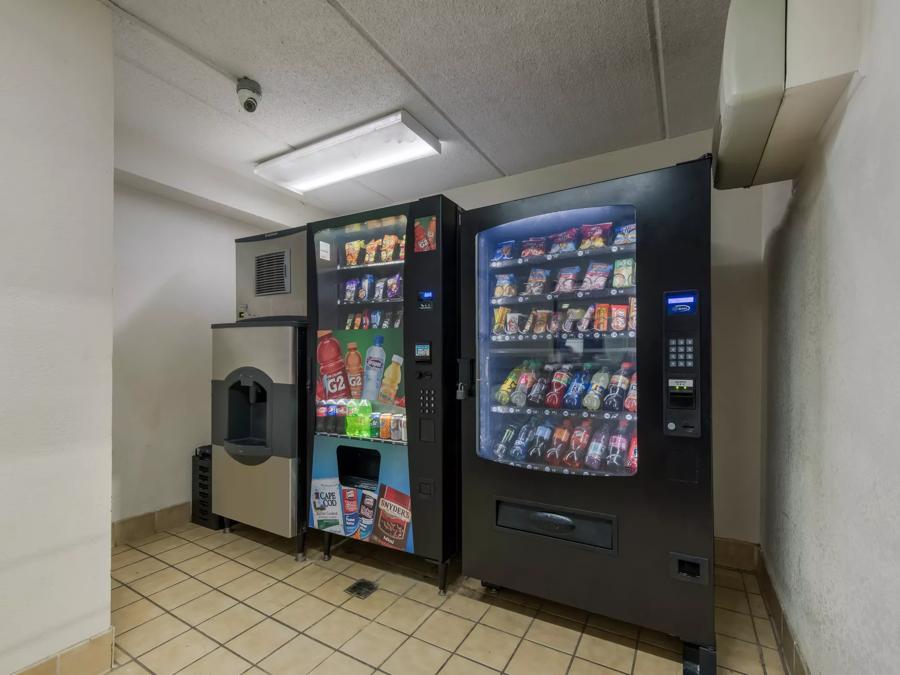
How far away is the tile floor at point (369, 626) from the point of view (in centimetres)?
167

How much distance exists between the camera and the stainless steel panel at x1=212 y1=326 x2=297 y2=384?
2564mm

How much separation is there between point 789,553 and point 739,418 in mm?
832

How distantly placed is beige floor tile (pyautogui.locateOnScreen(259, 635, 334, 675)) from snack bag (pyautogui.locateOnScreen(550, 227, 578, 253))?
2.10 metres

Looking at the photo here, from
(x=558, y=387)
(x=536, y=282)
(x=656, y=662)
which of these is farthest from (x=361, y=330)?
A: (x=656, y=662)

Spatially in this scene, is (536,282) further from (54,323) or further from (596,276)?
(54,323)

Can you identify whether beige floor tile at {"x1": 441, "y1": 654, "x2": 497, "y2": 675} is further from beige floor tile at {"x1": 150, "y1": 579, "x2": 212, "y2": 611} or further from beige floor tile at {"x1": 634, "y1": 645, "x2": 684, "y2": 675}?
beige floor tile at {"x1": 150, "y1": 579, "x2": 212, "y2": 611}

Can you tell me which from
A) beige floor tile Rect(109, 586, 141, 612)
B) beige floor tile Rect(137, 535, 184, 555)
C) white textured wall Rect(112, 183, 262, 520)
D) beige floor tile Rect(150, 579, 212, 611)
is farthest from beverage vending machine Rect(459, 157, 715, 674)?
white textured wall Rect(112, 183, 262, 520)

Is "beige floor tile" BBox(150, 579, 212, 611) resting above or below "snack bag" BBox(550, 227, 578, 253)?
below

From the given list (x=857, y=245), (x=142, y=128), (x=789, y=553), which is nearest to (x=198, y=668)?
(x=789, y=553)

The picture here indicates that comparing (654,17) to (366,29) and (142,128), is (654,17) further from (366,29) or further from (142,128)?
(142,128)

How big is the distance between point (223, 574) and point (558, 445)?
6.71 ft

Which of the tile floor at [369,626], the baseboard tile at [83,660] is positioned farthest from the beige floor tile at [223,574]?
the baseboard tile at [83,660]

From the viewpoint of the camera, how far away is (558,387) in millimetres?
2059

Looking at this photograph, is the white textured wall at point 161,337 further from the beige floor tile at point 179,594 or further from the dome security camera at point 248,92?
the dome security camera at point 248,92
